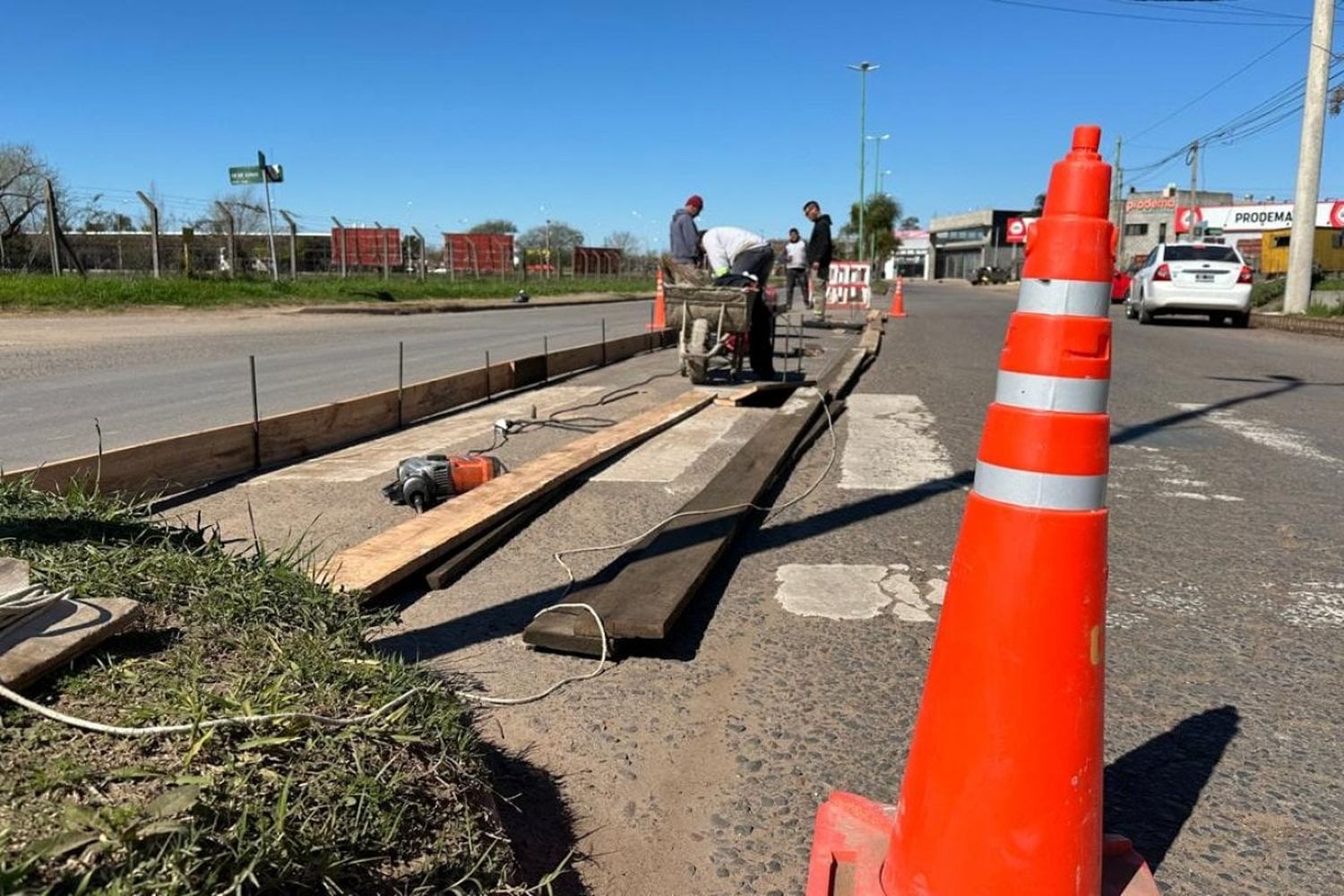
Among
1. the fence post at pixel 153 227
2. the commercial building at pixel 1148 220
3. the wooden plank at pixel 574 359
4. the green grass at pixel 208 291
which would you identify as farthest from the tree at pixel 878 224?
the wooden plank at pixel 574 359

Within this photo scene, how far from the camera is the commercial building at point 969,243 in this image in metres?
101

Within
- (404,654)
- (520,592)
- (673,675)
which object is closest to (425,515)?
(520,592)

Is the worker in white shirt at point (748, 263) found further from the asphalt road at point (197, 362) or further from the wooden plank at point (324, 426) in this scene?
the wooden plank at point (324, 426)

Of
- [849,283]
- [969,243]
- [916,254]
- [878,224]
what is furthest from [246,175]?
[916,254]

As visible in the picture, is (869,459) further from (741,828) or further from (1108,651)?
(741,828)

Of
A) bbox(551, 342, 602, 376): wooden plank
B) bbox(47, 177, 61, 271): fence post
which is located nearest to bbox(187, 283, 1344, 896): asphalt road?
bbox(551, 342, 602, 376): wooden plank

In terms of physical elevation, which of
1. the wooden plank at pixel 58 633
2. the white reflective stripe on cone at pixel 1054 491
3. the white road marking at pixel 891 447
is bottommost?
the white road marking at pixel 891 447

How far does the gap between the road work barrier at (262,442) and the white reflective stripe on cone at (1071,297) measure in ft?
12.3

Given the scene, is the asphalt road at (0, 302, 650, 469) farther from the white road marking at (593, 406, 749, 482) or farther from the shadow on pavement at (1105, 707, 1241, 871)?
the shadow on pavement at (1105, 707, 1241, 871)

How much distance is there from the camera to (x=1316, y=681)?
10.9 feet

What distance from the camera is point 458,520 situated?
4688mm

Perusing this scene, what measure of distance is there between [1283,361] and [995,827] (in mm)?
14636

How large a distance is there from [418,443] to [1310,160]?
22.5 m

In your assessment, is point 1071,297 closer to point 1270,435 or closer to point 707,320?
point 1270,435
